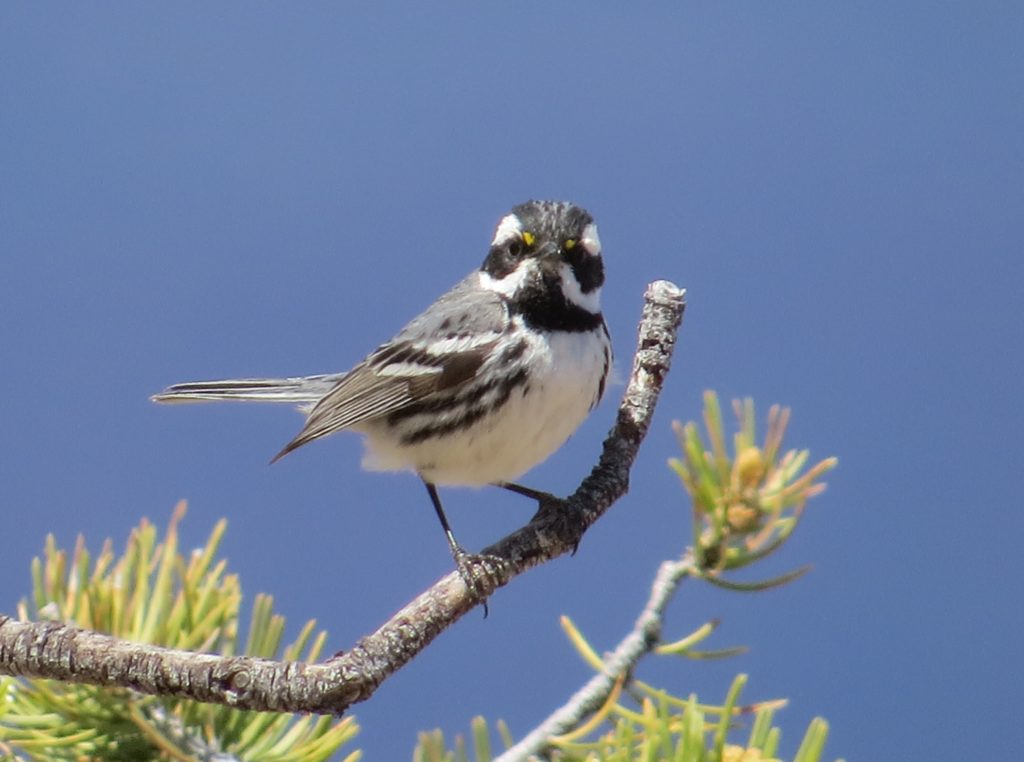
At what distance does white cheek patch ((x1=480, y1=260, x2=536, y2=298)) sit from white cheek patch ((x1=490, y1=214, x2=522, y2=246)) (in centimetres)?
5

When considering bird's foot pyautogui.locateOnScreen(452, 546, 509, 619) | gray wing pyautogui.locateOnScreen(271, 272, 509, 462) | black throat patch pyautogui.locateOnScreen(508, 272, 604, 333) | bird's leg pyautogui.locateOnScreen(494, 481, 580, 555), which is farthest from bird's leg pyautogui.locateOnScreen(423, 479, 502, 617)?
black throat patch pyautogui.locateOnScreen(508, 272, 604, 333)

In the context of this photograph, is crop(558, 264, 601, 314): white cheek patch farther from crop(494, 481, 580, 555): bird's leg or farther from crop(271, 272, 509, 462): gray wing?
crop(494, 481, 580, 555): bird's leg

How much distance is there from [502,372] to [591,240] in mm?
292

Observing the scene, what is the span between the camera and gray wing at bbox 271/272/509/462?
82.0 inches

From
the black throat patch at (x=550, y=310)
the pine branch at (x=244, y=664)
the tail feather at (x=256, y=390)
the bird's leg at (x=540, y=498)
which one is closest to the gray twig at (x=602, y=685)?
the pine branch at (x=244, y=664)

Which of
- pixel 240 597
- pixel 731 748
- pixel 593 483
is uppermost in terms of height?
pixel 593 483

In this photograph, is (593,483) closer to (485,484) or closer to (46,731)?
(485,484)

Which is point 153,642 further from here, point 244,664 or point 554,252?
point 554,252

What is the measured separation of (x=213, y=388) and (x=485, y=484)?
0.81 metres

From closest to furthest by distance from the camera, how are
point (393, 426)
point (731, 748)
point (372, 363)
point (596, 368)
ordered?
point (731, 748) → point (596, 368) → point (393, 426) → point (372, 363)

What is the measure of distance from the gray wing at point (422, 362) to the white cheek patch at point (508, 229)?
102mm

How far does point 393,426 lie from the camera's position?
2.19 metres

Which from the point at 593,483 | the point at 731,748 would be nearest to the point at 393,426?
the point at 593,483

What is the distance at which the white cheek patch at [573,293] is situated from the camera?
82.0 inches
